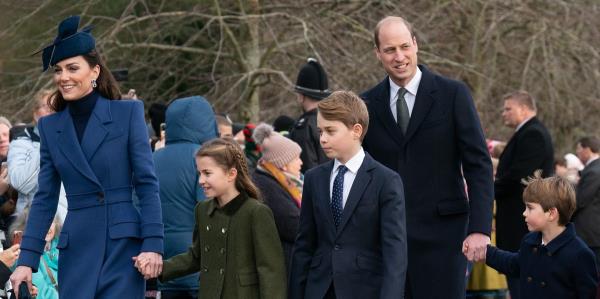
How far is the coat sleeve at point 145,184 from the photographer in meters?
5.78

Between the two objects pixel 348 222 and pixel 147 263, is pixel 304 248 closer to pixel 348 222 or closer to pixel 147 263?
pixel 348 222

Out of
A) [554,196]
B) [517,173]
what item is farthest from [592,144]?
[554,196]

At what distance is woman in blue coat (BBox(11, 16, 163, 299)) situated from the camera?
228 inches

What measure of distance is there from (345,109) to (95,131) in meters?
1.25

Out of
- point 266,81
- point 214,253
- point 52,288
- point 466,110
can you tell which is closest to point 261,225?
point 214,253

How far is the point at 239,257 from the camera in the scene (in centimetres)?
636

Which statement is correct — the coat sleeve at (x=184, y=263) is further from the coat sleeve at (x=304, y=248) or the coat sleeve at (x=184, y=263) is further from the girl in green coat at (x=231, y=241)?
the coat sleeve at (x=304, y=248)

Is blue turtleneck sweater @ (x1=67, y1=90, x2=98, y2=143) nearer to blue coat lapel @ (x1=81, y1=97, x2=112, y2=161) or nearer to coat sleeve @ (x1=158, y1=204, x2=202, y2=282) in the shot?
blue coat lapel @ (x1=81, y1=97, x2=112, y2=161)

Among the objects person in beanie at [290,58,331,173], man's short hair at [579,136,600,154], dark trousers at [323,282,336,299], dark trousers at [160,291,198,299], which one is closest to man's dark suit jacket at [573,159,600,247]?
man's short hair at [579,136,600,154]

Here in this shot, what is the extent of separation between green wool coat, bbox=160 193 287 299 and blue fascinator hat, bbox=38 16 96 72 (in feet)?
3.94

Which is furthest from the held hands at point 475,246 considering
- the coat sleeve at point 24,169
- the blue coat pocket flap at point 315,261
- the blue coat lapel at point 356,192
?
the coat sleeve at point 24,169

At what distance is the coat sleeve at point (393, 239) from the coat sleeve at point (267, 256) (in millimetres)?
719

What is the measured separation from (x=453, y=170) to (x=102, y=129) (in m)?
1.86

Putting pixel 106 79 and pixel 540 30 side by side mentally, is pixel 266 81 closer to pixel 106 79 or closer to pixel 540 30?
pixel 540 30
